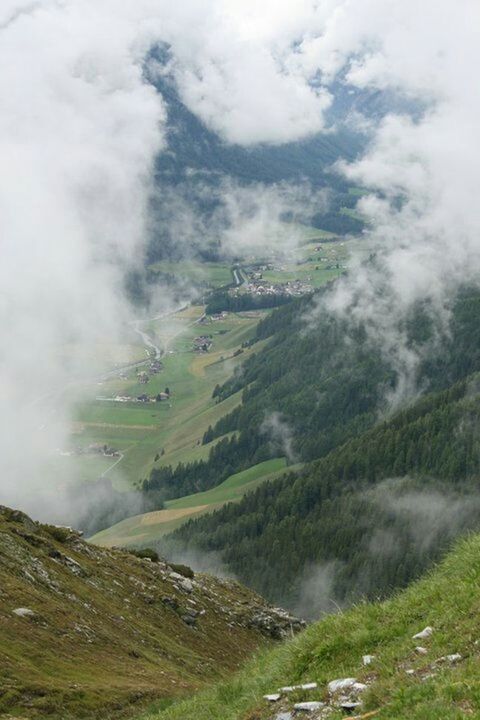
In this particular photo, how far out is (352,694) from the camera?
1487cm

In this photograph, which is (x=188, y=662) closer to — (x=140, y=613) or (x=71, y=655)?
(x=140, y=613)

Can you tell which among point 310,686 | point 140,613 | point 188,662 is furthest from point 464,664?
point 140,613

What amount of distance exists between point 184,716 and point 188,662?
22.1m

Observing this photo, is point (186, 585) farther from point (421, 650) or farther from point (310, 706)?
point (421, 650)

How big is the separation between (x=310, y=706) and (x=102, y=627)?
2717cm

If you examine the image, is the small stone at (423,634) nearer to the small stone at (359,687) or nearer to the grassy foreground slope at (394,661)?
the grassy foreground slope at (394,661)

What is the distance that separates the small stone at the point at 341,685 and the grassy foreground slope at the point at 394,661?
158 millimetres

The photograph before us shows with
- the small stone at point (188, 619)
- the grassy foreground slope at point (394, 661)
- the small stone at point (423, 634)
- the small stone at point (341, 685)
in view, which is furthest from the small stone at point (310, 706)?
the small stone at point (188, 619)

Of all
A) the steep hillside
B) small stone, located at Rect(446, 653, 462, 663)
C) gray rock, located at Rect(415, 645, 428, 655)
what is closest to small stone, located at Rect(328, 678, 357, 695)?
gray rock, located at Rect(415, 645, 428, 655)

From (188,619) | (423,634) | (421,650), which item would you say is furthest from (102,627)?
(421,650)

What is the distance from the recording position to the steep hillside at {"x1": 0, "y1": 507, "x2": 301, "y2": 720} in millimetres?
27969

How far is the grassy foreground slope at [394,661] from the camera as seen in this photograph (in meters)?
13.2

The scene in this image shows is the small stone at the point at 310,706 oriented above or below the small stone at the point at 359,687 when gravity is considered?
below

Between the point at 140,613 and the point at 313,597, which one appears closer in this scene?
the point at 140,613
